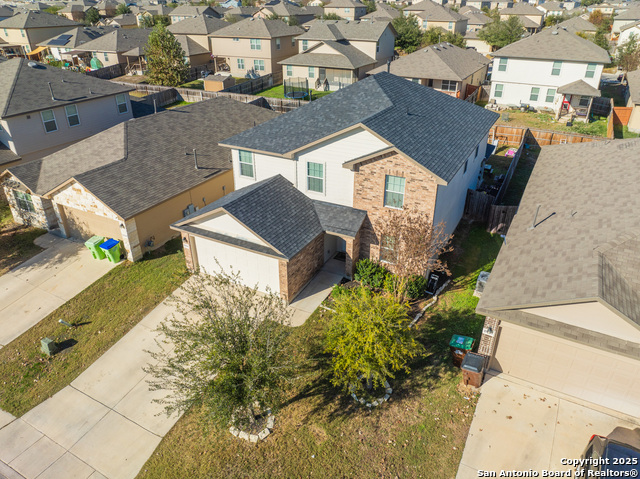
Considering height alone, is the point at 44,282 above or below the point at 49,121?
below

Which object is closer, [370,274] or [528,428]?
[528,428]

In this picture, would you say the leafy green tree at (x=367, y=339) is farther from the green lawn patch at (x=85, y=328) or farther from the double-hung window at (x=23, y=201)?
the double-hung window at (x=23, y=201)

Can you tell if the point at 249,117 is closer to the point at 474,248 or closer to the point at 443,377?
the point at 474,248

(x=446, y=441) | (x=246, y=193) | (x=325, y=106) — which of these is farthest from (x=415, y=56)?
(x=446, y=441)

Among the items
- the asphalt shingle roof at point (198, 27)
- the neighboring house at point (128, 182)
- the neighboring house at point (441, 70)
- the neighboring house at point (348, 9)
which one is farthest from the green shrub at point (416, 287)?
the neighboring house at point (348, 9)

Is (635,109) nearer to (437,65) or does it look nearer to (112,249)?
(437,65)

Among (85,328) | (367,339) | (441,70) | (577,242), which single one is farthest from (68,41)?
(577,242)
